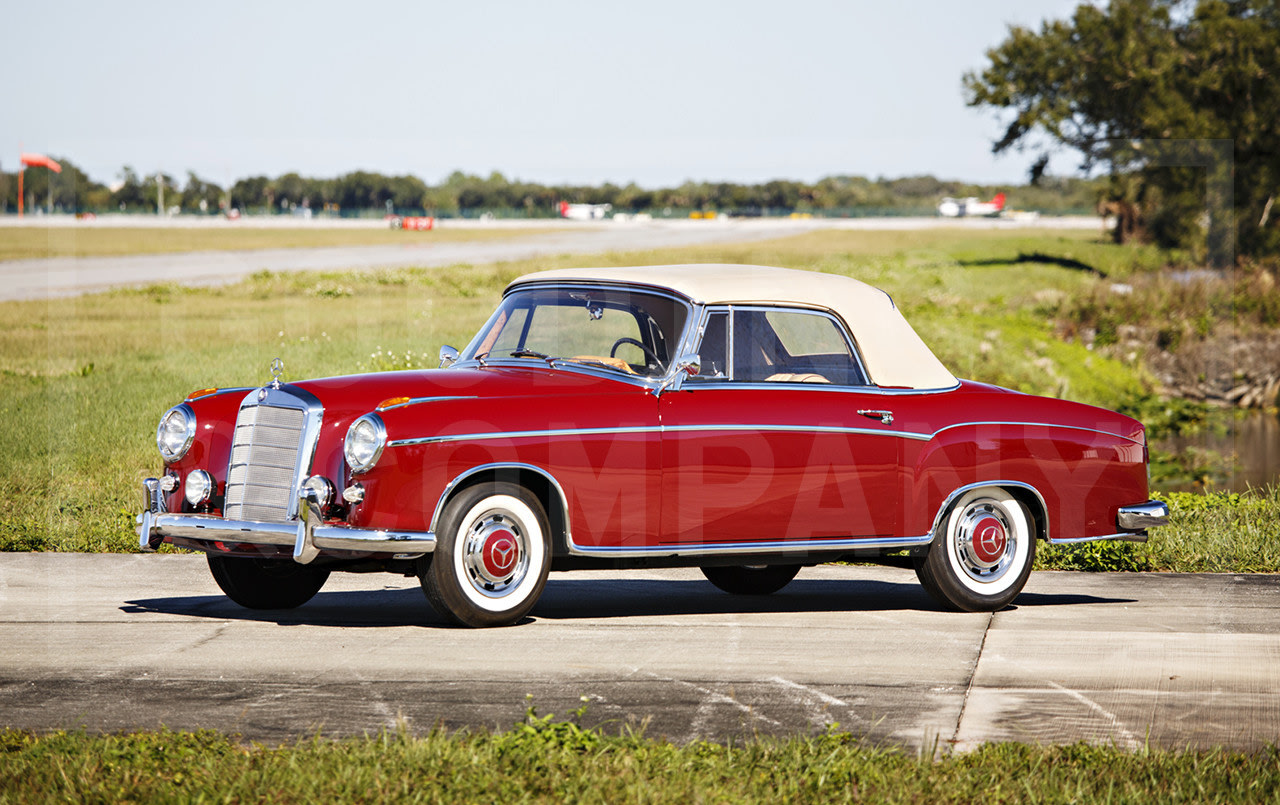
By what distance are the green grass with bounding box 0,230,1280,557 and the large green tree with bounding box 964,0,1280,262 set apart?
309cm

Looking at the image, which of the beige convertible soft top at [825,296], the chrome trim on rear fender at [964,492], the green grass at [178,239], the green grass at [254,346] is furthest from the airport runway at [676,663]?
the green grass at [178,239]

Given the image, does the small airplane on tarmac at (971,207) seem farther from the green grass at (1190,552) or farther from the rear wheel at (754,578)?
the rear wheel at (754,578)

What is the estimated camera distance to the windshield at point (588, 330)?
744 centimetres

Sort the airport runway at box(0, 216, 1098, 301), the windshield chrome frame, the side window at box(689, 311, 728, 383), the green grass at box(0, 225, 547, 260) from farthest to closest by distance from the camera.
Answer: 1. the green grass at box(0, 225, 547, 260)
2. the airport runway at box(0, 216, 1098, 301)
3. the side window at box(689, 311, 728, 383)
4. the windshield chrome frame

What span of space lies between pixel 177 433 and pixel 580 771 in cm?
386

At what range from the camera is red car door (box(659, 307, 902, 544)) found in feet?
23.3

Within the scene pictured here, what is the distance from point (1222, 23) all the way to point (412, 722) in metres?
40.9

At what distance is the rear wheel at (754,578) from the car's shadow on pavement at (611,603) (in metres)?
0.08

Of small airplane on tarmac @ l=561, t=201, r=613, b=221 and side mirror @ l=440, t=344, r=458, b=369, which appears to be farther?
small airplane on tarmac @ l=561, t=201, r=613, b=221

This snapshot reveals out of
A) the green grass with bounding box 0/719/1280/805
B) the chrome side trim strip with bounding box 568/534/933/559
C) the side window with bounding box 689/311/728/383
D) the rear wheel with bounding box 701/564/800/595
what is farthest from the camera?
the rear wheel with bounding box 701/564/800/595

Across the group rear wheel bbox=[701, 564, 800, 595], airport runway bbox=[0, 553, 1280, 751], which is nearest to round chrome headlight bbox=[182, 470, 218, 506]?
airport runway bbox=[0, 553, 1280, 751]

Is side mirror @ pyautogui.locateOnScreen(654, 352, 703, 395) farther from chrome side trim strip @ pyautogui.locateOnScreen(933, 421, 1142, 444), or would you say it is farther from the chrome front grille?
the chrome front grille

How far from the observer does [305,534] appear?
6.45m

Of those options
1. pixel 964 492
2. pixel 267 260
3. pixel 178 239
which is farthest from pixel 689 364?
pixel 178 239
